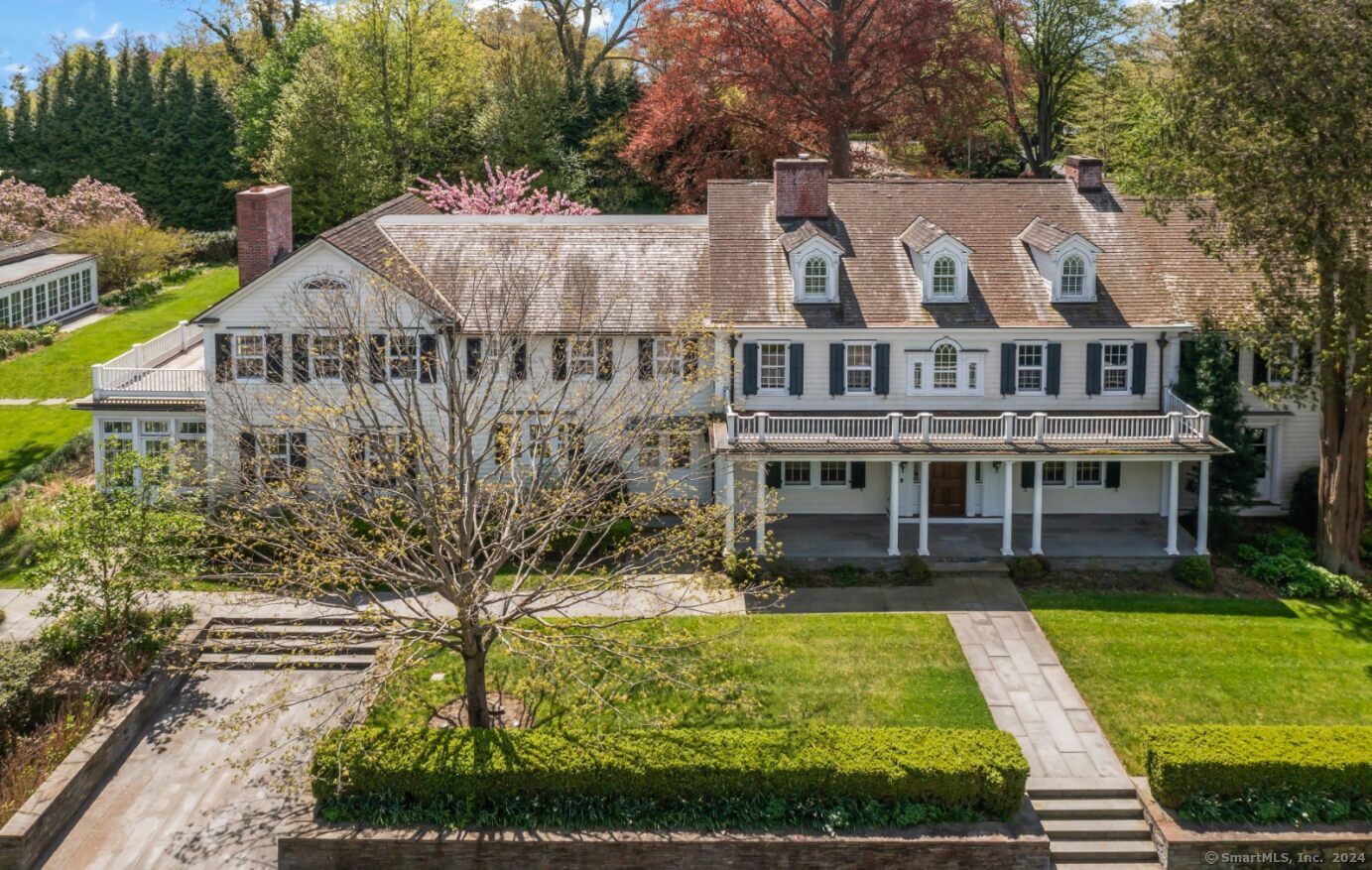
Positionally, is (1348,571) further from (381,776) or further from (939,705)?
(381,776)

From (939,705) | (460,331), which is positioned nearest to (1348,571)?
(939,705)

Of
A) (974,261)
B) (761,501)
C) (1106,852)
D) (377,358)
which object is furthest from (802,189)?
(1106,852)

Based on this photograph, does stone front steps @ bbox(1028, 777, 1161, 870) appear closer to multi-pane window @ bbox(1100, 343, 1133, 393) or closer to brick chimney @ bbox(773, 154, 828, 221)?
multi-pane window @ bbox(1100, 343, 1133, 393)

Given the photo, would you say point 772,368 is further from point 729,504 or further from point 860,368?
point 729,504

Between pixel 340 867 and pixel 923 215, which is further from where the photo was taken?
pixel 923 215

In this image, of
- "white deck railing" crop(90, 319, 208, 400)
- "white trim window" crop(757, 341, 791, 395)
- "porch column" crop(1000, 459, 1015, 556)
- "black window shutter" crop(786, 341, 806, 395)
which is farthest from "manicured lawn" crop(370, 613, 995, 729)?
"white deck railing" crop(90, 319, 208, 400)

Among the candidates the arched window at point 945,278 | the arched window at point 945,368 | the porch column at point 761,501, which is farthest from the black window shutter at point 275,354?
the arched window at point 945,278
